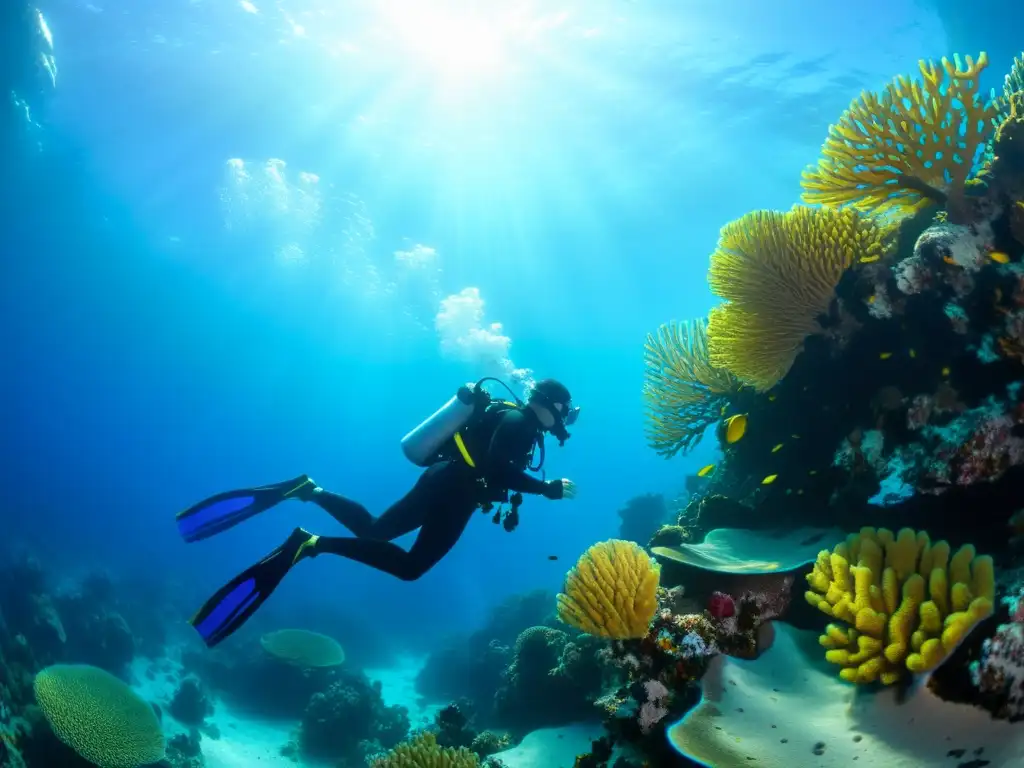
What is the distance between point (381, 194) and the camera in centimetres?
3397

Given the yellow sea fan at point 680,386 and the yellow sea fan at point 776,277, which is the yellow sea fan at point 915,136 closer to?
the yellow sea fan at point 776,277

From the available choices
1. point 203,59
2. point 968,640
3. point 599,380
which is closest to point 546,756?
point 968,640

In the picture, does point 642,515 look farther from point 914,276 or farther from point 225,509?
point 914,276

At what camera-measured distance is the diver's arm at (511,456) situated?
5680 millimetres

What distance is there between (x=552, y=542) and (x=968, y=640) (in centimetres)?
10962

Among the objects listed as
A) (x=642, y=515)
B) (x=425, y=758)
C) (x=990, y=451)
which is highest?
(x=642, y=515)

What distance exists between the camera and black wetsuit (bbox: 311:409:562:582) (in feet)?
17.9

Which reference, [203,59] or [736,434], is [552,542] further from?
[736,434]

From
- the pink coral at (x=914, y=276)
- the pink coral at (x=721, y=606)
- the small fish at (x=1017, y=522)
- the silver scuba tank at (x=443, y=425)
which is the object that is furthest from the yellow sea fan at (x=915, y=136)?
the silver scuba tank at (x=443, y=425)

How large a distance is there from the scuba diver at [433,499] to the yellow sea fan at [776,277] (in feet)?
6.51

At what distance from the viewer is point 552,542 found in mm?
107312

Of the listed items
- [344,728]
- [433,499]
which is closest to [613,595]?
[433,499]

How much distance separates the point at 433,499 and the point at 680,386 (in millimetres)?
3632

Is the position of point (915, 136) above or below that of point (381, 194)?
below
